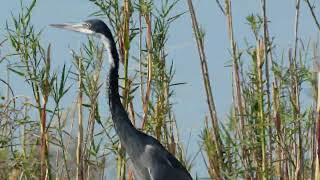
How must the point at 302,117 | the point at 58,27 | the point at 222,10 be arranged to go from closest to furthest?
the point at 302,117 < the point at 222,10 < the point at 58,27

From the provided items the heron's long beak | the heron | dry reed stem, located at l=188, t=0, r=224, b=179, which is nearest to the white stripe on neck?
the heron

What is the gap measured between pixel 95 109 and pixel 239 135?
78 cm

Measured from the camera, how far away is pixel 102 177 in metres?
→ 4.82

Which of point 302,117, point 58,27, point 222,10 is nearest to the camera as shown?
point 302,117

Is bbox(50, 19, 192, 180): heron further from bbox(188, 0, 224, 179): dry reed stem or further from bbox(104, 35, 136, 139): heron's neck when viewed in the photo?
bbox(188, 0, 224, 179): dry reed stem

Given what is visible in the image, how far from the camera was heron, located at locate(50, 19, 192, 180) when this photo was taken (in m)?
4.68

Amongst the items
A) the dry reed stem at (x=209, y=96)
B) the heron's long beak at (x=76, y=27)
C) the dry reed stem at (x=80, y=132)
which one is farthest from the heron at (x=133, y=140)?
the dry reed stem at (x=209, y=96)

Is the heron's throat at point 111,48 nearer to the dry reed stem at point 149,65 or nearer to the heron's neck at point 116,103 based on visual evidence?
the heron's neck at point 116,103

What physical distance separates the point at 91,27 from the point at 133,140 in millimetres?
685

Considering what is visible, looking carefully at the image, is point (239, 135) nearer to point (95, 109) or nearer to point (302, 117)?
point (302, 117)

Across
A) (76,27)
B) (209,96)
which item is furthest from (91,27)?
(209,96)

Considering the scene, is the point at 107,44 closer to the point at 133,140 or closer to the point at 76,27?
the point at 76,27

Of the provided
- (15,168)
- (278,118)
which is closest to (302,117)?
(278,118)

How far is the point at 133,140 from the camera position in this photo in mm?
4758
